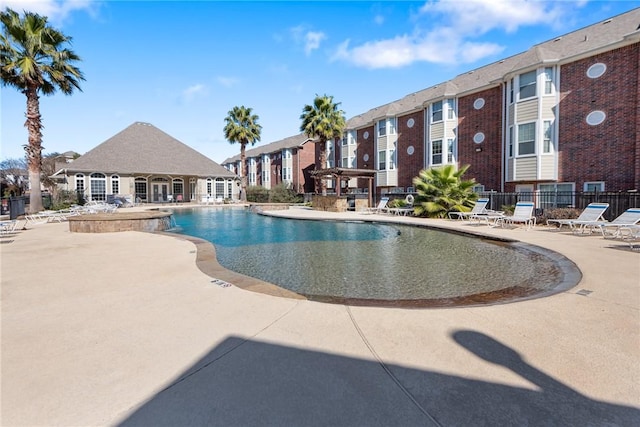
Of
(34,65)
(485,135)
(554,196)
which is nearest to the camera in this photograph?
(554,196)

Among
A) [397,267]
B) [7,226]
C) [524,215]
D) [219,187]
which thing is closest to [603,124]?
[524,215]

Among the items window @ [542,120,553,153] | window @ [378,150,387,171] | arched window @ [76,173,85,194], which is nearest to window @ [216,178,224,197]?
arched window @ [76,173,85,194]

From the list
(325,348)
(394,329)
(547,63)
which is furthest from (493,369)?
(547,63)

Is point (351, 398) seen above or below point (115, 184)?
below

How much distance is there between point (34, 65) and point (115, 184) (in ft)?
48.4

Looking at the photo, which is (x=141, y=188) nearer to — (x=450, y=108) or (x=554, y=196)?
(x=450, y=108)

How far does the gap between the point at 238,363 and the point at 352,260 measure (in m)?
5.15

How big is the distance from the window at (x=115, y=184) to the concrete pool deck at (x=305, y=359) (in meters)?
30.1

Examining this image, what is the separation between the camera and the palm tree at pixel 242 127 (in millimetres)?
35125

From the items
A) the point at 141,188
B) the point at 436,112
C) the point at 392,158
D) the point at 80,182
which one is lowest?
the point at 141,188

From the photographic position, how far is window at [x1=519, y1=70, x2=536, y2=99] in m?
17.1

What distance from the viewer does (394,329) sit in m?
3.15

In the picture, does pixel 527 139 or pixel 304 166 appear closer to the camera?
pixel 527 139

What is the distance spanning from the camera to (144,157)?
32812 mm
